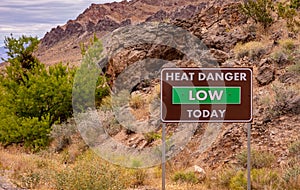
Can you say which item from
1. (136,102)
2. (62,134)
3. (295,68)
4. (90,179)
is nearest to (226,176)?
(90,179)

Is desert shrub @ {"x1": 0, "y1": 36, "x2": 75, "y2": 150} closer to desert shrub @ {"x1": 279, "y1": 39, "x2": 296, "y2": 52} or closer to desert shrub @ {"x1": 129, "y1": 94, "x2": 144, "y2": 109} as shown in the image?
desert shrub @ {"x1": 129, "y1": 94, "x2": 144, "y2": 109}

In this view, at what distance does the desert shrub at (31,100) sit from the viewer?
19.7 metres

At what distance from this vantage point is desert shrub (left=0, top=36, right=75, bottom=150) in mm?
19656

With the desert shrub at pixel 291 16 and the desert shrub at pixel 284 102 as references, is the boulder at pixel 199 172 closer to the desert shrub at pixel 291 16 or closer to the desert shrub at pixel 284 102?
the desert shrub at pixel 284 102

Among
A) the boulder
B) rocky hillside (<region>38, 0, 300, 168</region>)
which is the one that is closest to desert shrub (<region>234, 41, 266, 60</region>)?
rocky hillside (<region>38, 0, 300, 168</region>)

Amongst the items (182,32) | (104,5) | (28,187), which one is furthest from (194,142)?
(104,5)

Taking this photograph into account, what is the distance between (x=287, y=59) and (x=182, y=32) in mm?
6138

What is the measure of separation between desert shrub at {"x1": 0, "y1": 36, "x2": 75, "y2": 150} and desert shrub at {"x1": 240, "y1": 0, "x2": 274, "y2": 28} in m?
8.30

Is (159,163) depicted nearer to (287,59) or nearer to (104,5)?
(287,59)

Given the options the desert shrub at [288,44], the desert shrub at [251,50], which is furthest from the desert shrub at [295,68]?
the desert shrub at [251,50]

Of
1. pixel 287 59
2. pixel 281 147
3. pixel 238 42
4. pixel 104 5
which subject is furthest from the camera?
pixel 104 5

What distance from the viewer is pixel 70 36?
124 m

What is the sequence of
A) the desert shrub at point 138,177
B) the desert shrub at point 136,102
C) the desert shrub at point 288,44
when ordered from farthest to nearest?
1. the desert shrub at point 136,102
2. the desert shrub at point 288,44
3. the desert shrub at point 138,177

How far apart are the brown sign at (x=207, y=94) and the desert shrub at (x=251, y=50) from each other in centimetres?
882
